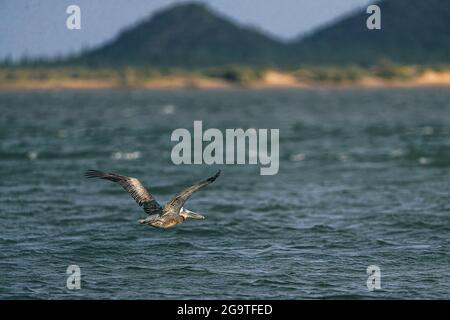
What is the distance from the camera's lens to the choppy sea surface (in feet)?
75.4

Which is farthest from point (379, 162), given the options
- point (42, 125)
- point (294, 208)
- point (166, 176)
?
point (42, 125)

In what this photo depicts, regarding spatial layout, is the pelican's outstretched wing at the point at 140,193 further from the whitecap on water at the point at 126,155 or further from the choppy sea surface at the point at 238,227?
the whitecap on water at the point at 126,155

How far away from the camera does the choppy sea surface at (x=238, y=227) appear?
905 inches

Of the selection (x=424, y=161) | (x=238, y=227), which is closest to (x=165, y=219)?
(x=238, y=227)

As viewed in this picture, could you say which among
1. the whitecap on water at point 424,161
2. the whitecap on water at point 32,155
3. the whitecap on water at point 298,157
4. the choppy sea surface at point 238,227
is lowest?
the choppy sea surface at point 238,227

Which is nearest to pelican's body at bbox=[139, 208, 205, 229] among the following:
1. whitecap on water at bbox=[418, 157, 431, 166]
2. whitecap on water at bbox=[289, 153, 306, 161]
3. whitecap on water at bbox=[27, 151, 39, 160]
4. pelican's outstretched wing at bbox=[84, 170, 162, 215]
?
pelican's outstretched wing at bbox=[84, 170, 162, 215]

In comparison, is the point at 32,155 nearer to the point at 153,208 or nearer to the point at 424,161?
the point at 424,161

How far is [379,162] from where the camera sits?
159ft

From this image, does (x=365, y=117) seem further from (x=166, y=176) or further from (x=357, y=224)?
(x=357, y=224)

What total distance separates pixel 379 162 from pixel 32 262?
26.4 metres

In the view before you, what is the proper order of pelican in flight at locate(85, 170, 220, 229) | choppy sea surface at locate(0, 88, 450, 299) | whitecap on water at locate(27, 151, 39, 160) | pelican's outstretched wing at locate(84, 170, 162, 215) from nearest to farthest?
pelican in flight at locate(85, 170, 220, 229), pelican's outstretched wing at locate(84, 170, 162, 215), choppy sea surface at locate(0, 88, 450, 299), whitecap on water at locate(27, 151, 39, 160)

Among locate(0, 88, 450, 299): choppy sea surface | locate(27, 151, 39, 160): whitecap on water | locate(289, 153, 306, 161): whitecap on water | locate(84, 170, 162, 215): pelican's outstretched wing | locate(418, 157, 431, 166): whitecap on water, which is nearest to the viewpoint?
locate(84, 170, 162, 215): pelican's outstretched wing

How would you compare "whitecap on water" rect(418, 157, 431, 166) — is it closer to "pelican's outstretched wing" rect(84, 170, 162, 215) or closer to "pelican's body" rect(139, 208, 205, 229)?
"pelican's body" rect(139, 208, 205, 229)

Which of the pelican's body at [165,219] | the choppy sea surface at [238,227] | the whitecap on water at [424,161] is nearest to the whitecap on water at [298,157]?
the choppy sea surface at [238,227]
